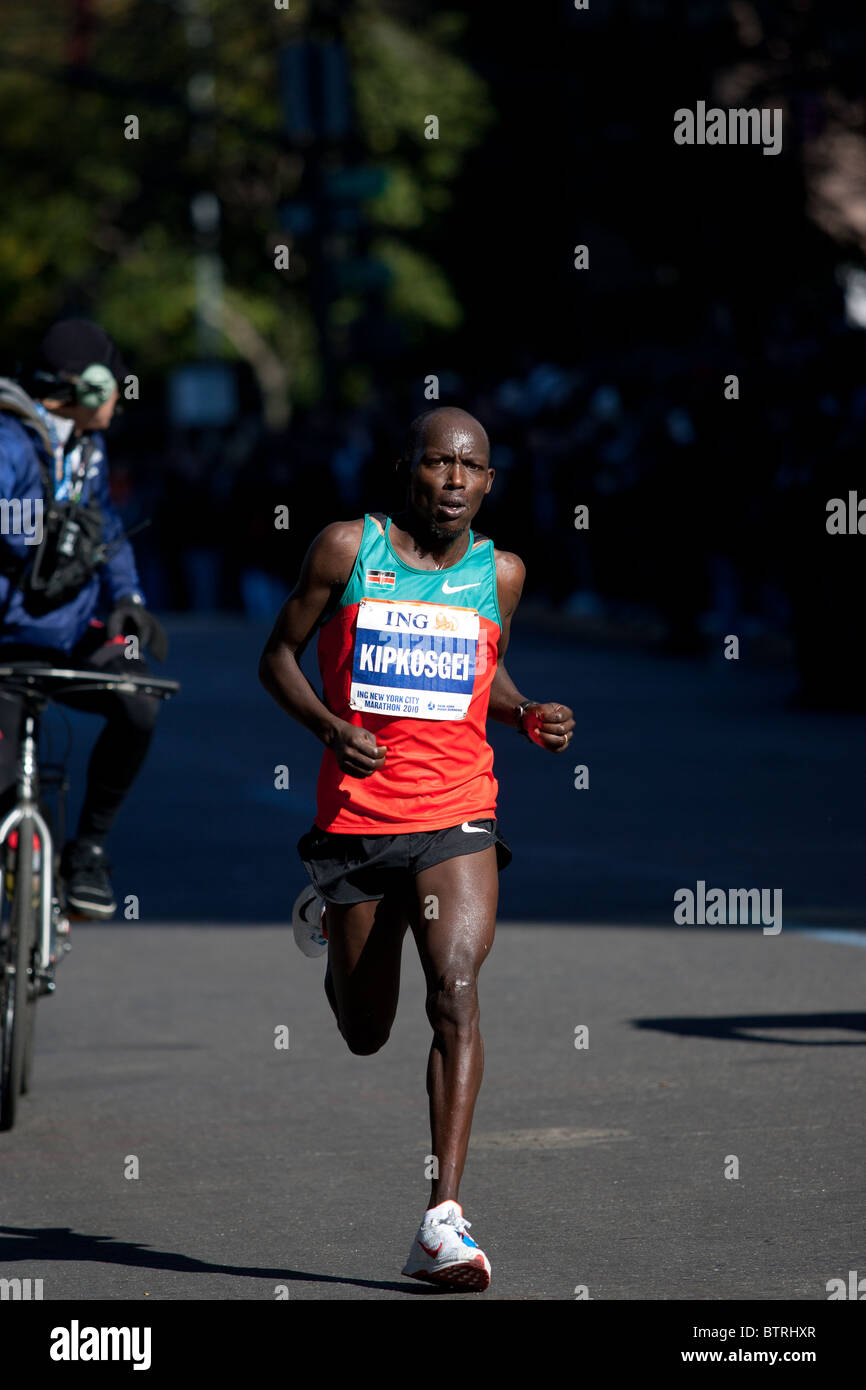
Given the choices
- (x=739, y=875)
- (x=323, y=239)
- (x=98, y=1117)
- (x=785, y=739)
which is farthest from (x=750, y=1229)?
(x=323, y=239)

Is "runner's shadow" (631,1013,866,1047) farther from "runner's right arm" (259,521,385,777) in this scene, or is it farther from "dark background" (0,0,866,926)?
"runner's right arm" (259,521,385,777)

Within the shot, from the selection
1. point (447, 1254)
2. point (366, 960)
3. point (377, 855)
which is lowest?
point (447, 1254)

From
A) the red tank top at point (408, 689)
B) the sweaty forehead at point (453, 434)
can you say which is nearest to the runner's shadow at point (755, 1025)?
the red tank top at point (408, 689)

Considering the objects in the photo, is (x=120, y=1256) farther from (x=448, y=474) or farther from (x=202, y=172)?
(x=202, y=172)

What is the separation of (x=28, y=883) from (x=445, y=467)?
7.62 feet

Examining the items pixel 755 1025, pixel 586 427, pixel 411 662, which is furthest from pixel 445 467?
pixel 586 427

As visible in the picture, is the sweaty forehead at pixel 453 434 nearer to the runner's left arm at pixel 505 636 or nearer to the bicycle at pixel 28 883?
the runner's left arm at pixel 505 636

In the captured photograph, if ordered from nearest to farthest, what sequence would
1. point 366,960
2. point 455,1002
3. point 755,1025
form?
1. point 455,1002
2. point 366,960
3. point 755,1025

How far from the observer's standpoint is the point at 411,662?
598 cm

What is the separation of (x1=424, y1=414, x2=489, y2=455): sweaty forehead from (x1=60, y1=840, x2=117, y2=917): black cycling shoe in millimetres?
2478

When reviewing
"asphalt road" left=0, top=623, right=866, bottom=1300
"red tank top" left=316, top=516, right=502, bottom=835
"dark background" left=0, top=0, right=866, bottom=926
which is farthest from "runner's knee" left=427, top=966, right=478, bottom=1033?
"dark background" left=0, top=0, right=866, bottom=926

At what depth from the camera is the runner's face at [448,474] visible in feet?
19.4

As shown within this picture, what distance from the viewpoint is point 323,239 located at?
30.2m

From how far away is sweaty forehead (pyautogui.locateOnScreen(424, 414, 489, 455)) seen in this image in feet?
19.4
